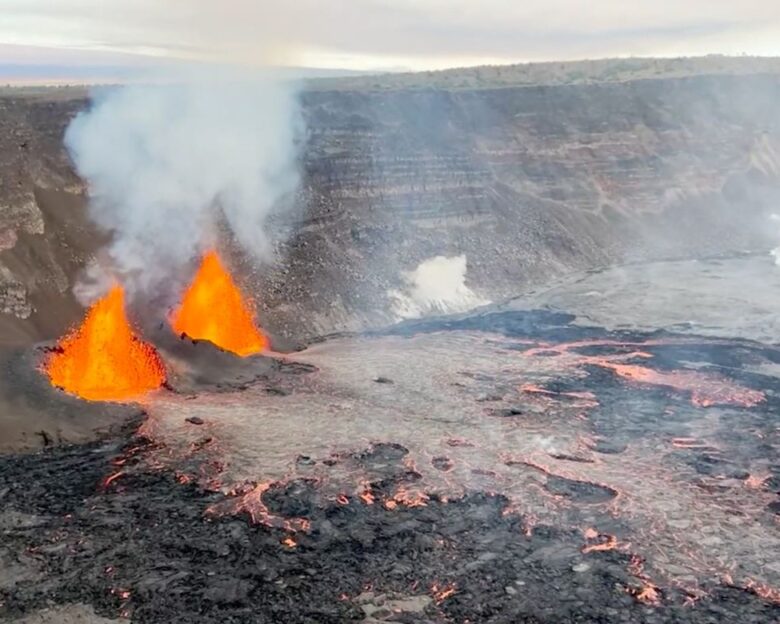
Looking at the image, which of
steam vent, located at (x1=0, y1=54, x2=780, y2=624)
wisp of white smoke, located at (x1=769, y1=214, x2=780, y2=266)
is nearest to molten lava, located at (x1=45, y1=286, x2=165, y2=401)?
steam vent, located at (x1=0, y1=54, x2=780, y2=624)

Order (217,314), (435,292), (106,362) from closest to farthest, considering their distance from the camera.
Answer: (106,362)
(217,314)
(435,292)

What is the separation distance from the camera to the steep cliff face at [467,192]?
29.8 meters

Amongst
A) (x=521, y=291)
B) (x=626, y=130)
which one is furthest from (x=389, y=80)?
(x=521, y=291)

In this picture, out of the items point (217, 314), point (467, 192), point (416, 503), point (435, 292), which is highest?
point (467, 192)

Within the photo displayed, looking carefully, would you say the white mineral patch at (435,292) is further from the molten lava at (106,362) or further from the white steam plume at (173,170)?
the molten lava at (106,362)

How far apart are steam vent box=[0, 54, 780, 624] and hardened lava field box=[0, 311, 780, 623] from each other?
0.25 feet

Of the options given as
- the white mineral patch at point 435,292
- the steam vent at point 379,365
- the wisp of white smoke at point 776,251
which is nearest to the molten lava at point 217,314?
the steam vent at point 379,365

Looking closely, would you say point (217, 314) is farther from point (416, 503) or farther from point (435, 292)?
Result: point (416, 503)

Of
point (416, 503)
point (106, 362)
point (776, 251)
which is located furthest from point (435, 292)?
point (776, 251)

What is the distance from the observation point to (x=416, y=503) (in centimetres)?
1658

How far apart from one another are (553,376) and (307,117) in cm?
2249

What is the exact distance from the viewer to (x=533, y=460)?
1873cm

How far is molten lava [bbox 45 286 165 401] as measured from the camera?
23.1 metres

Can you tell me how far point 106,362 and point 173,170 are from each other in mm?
10612
